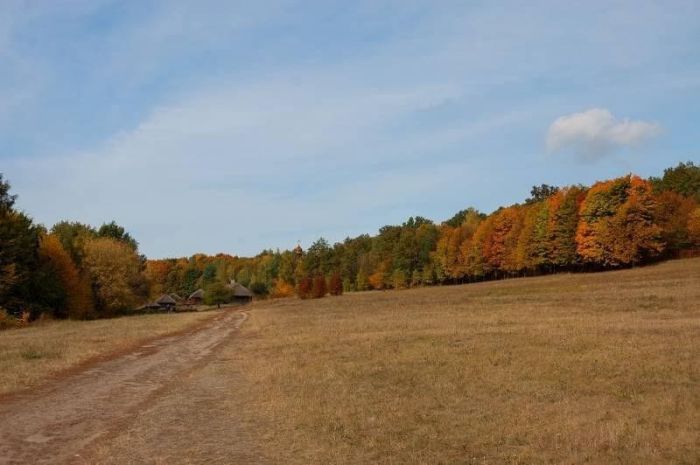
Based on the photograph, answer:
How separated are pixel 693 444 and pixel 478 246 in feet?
390

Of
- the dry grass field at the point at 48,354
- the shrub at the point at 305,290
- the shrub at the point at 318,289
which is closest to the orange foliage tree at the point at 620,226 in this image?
the shrub at the point at 318,289

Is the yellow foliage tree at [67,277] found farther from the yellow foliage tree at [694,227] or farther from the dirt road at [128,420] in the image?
the yellow foliage tree at [694,227]

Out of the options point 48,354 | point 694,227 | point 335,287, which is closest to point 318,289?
point 335,287

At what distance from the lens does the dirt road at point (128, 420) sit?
10.9 m

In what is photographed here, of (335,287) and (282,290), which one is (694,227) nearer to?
(335,287)

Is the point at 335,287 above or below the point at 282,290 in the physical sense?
above

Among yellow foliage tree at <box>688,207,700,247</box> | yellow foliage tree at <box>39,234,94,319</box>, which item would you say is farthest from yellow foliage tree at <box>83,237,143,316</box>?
yellow foliage tree at <box>688,207,700,247</box>

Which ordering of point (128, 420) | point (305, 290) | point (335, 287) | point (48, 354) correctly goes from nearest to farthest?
point (128, 420)
point (48, 354)
point (305, 290)
point (335, 287)

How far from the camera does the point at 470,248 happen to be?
128000 mm

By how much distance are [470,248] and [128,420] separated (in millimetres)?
118308

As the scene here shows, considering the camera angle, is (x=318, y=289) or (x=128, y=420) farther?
(x=318, y=289)

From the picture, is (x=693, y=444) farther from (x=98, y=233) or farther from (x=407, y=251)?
(x=407, y=251)

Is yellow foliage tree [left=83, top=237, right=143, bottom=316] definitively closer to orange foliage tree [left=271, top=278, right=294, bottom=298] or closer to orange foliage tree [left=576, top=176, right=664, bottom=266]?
orange foliage tree [left=576, top=176, right=664, bottom=266]

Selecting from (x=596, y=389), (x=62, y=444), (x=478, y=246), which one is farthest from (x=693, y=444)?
(x=478, y=246)
